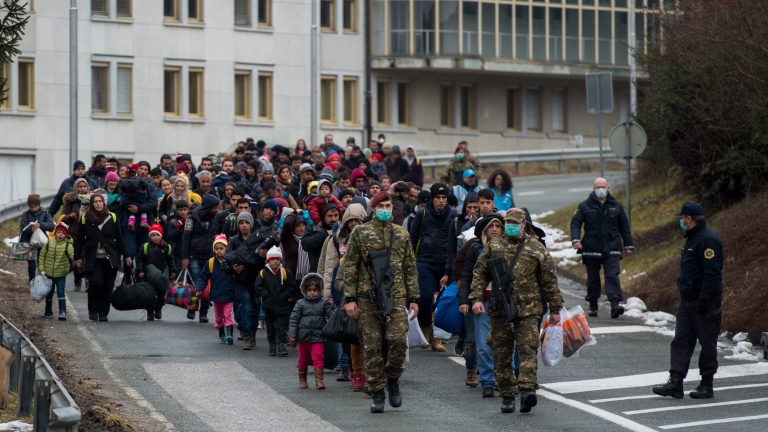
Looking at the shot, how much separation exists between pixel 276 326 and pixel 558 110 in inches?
1753

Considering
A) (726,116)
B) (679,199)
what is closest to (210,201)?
(726,116)

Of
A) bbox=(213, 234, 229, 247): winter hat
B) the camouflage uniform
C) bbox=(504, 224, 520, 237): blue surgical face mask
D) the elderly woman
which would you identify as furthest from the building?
bbox=(504, 224, 520, 237): blue surgical face mask

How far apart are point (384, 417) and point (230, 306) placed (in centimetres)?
529

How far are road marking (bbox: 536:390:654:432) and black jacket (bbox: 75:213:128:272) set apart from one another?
7.78m

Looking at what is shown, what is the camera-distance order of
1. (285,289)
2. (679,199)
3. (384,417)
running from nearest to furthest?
1. (384,417)
2. (285,289)
3. (679,199)

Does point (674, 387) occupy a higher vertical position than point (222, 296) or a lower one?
lower

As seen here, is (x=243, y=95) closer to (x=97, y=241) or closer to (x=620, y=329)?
(x=97, y=241)

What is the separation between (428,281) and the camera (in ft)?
49.9

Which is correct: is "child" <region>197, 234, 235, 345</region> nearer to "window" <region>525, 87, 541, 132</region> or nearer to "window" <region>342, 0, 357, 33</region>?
"window" <region>342, 0, 357, 33</region>

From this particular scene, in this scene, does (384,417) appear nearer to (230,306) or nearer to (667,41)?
(230,306)

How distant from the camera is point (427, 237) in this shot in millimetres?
15078

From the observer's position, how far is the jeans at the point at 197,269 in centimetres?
1833

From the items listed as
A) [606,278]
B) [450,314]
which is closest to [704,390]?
[450,314]

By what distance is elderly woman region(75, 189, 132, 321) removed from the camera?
59.5 ft
